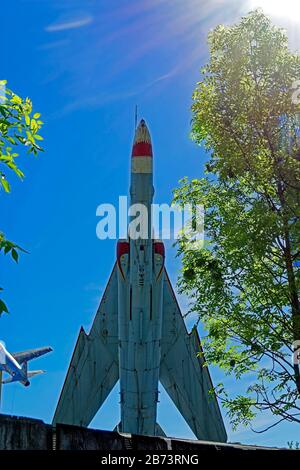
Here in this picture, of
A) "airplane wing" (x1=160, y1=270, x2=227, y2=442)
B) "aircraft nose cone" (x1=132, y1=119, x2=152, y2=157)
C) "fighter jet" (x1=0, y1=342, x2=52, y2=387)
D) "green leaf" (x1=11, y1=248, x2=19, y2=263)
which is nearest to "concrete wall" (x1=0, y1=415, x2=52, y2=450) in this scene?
"green leaf" (x1=11, y1=248, x2=19, y2=263)

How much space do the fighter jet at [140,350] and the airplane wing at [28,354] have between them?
45.1ft

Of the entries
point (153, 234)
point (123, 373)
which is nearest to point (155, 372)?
point (123, 373)

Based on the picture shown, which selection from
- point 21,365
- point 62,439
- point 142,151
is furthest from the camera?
point 21,365

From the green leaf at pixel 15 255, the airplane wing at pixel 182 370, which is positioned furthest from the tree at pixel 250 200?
the airplane wing at pixel 182 370

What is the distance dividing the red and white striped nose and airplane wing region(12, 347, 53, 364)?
27964 millimetres

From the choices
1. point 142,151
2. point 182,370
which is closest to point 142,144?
point 142,151

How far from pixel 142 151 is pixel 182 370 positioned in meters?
17.8

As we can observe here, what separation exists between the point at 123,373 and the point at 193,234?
19.6 metres

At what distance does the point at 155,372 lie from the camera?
119 feet

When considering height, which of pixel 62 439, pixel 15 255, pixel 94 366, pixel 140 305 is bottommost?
pixel 62 439

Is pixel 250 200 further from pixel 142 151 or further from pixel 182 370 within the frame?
pixel 182 370

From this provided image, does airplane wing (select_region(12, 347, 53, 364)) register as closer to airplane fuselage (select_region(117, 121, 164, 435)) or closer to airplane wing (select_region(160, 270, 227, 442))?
airplane wing (select_region(160, 270, 227, 442))

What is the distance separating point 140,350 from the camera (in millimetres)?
35344

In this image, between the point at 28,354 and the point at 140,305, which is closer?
the point at 140,305
